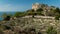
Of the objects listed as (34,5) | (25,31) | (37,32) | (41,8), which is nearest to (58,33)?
(37,32)

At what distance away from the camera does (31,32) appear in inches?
596

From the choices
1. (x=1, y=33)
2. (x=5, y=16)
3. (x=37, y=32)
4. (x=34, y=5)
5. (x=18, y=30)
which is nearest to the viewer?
(x=1, y=33)

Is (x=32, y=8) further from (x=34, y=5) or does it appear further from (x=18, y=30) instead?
(x=18, y=30)

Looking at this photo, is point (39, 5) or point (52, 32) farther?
point (39, 5)

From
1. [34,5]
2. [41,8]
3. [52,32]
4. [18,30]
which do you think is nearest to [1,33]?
[18,30]

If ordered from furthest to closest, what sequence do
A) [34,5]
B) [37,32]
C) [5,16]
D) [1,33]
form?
1. [34,5]
2. [5,16]
3. [37,32]
4. [1,33]

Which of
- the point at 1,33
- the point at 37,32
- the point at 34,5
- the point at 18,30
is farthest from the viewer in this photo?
the point at 34,5

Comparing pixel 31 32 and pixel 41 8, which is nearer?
pixel 31 32

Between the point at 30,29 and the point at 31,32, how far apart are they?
2.62 feet

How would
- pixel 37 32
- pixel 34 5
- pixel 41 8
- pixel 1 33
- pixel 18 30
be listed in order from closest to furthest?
1. pixel 1 33
2. pixel 18 30
3. pixel 37 32
4. pixel 41 8
5. pixel 34 5

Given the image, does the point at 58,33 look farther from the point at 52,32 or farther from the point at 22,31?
the point at 22,31

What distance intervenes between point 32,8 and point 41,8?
4.76 metres

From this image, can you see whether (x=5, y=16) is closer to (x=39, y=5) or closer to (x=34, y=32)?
(x=34, y=32)

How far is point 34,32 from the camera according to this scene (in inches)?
597
